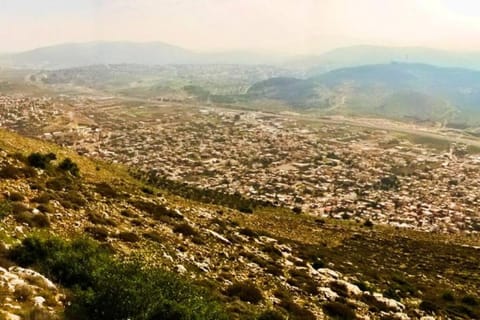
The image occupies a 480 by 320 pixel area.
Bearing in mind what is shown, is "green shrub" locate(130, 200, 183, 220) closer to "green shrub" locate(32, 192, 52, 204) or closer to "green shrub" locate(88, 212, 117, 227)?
"green shrub" locate(88, 212, 117, 227)

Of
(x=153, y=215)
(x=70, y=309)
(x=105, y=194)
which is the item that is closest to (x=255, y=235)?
(x=153, y=215)

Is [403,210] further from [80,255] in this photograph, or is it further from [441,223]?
[80,255]

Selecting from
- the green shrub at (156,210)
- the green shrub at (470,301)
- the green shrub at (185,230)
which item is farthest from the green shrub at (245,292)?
the green shrub at (470,301)


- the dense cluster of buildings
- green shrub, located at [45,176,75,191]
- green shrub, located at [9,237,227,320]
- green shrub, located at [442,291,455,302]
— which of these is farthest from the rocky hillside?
the dense cluster of buildings

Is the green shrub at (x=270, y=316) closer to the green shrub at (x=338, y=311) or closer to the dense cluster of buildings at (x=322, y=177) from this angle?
the green shrub at (x=338, y=311)

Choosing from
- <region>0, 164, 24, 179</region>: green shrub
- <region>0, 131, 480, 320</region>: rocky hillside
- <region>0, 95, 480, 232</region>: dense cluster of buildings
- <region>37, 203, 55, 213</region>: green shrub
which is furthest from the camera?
<region>0, 95, 480, 232</region>: dense cluster of buildings

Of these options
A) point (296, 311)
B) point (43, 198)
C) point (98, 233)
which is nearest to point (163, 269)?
point (98, 233)
